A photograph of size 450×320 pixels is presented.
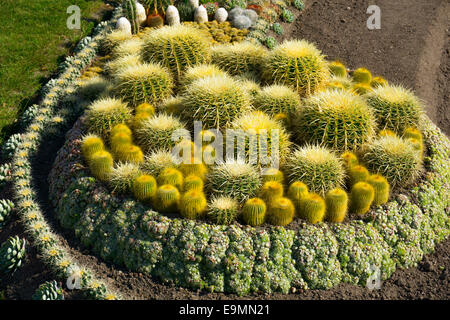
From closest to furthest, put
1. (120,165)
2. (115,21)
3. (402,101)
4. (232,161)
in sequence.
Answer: (232,161) < (120,165) < (402,101) < (115,21)

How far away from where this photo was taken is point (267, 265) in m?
5.79

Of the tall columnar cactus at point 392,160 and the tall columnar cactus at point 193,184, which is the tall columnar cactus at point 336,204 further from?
the tall columnar cactus at point 193,184

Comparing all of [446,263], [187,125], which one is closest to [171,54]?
[187,125]

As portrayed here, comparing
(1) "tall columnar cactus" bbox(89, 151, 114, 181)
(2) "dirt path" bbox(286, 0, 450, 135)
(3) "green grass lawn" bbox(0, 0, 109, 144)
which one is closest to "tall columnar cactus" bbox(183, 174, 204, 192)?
(1) "tall columnar cactus" bbox(89, 151, 114, 181)

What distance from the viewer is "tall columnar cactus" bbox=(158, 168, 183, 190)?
6.29 m

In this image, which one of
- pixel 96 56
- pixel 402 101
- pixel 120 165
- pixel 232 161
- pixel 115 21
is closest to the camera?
pixel 232 161

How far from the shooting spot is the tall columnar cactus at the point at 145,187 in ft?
20.4

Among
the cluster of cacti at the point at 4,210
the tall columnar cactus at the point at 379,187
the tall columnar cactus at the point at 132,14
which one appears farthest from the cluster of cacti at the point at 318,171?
the tall columnar cactus at the point at 132,14

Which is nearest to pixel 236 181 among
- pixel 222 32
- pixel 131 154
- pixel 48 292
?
pixel 131 154

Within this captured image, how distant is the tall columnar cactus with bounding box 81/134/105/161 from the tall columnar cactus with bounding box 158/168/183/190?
3.80ft

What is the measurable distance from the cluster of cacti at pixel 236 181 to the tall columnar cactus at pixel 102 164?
1415mm

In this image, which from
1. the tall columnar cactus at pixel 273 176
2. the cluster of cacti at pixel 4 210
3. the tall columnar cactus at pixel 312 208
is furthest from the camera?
the cluster of cacti at pixel 4 210

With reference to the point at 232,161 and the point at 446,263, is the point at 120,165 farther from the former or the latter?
the point at 446,263

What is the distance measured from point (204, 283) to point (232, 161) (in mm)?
1537
